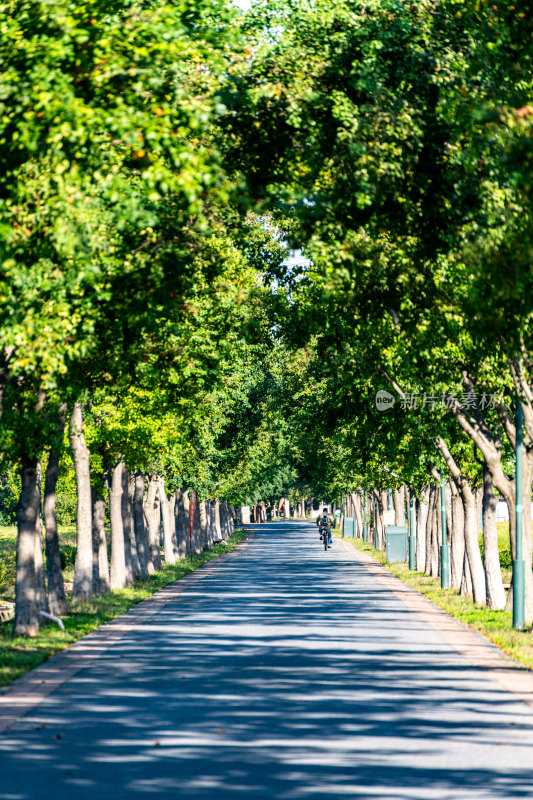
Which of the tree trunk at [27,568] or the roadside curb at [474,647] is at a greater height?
Answer: the tree trunk at [27,568]

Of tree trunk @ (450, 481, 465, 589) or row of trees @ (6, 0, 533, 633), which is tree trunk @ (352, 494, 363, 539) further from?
row of trees @ (6, 0, 533, 633)

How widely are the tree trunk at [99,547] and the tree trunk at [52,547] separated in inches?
196

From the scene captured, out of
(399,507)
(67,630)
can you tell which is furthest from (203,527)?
(67,630)

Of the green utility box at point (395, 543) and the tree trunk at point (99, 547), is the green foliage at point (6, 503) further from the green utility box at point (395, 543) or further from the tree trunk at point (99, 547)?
the tree trunk at point (99, 547)

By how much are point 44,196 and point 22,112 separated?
120 cm

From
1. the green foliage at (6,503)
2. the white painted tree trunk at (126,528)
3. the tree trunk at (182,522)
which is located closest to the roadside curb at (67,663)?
the white painted tree trunk at (126,528)

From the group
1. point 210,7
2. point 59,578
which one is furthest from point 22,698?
point 59,578

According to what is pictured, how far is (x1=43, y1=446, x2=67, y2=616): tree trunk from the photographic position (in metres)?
23.0

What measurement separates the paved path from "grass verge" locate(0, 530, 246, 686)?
0.84m

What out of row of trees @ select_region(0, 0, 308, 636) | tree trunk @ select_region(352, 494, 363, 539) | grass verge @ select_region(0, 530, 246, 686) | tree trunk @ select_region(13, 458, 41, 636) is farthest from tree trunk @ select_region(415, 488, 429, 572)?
tree trunk @ select_region(352, 494, 363, 539)

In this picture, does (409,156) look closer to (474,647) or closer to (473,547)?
(474,647)

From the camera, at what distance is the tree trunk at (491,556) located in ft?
85.2

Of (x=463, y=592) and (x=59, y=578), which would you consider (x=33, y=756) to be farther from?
(x=463, y=592)

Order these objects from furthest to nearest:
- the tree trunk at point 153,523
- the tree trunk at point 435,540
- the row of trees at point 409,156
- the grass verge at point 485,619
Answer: the tree trunk at point 153,523, the tree trunk at point 435,540, the grass verge at point 485,619, the row of trees at point 409,156
